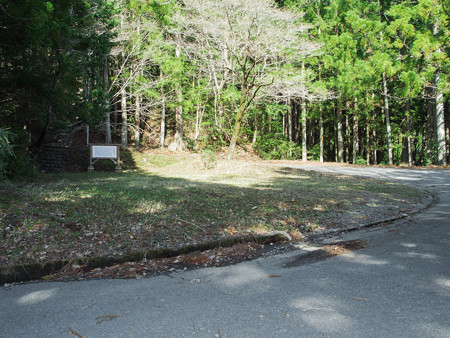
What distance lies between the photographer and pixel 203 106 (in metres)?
22.4

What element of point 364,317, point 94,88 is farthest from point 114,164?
point 364,317

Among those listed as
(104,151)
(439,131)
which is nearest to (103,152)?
(104,151)

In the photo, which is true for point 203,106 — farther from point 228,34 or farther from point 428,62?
point 428,62

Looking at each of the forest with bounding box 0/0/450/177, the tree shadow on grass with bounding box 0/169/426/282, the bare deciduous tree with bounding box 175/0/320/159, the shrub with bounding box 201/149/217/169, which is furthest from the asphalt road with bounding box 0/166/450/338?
the bare deciduous tree with bounding box 175/0/320/159

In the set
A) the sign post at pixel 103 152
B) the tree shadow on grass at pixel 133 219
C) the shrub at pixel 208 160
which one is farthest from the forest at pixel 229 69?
the tree shadow on grass at pixel 133 219

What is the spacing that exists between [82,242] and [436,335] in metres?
3.94

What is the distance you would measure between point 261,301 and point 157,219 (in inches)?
106

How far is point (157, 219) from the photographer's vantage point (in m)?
4.97

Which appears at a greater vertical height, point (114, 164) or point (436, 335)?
point (114, 164)

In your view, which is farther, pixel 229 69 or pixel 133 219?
pixel 229 69

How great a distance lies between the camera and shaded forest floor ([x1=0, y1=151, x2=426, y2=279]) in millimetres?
3846

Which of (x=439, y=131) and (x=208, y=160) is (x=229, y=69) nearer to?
(x=208, y=160)

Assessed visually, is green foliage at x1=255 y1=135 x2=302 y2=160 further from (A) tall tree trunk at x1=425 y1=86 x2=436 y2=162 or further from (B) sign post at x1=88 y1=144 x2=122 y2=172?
(B) sign post at x1=88 y1=144 x2=122 y2=172

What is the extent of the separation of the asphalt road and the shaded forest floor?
0.48m
